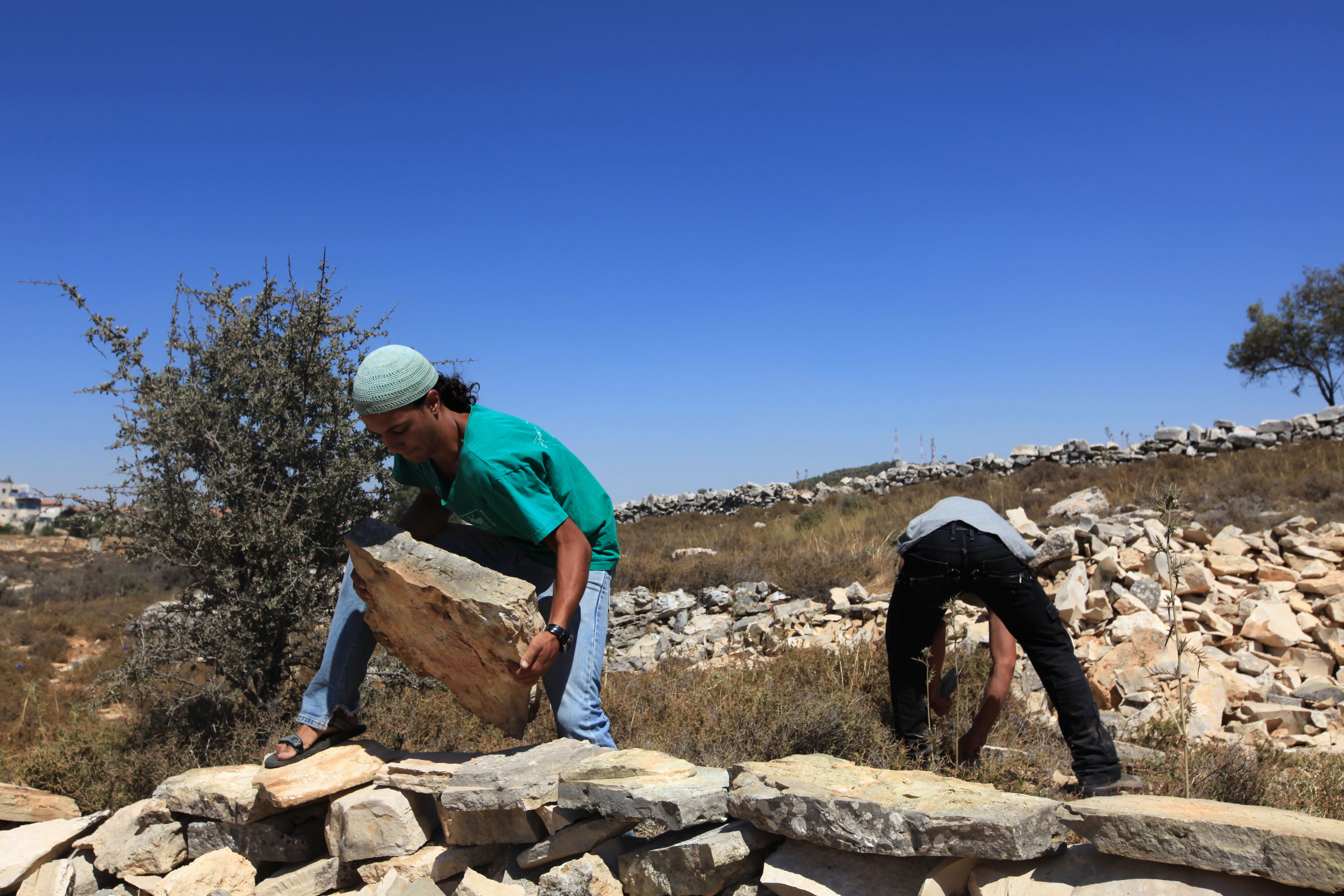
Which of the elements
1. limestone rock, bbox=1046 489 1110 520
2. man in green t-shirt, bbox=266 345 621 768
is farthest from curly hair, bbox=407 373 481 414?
limestone rock, bbox=1046 489 1110 520

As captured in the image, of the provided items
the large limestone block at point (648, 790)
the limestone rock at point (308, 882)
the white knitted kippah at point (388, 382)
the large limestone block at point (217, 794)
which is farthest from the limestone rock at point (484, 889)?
the white knitted kippah at point (388, 382)

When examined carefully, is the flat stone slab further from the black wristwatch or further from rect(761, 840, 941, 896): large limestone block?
the black wristwatch

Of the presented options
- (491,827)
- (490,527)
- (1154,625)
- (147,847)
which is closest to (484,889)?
(491,827)

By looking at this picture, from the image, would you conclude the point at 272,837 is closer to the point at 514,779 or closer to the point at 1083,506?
the point at 514,779

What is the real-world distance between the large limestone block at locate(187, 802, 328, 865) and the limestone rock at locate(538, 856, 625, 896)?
1.13 meters

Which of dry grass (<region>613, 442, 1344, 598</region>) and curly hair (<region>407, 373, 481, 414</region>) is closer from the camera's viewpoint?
curly hair (<region>407, 373, 481, 414</region>)

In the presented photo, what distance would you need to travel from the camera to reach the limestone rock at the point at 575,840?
2643 millimetres

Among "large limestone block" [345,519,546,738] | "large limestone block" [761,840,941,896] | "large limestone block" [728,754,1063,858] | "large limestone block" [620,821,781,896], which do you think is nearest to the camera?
"large limestone block" [728,754,1063,858]

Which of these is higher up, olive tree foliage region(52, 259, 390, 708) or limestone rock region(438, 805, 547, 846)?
olive tree foliage region(52, 259, 390, 708)

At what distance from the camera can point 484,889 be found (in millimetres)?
2633

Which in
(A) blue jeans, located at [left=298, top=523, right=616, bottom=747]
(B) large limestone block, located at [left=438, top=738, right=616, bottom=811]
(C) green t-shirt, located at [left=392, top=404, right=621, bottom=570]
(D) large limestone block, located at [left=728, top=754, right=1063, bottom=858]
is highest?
(C) green t-shirt, located at [left=392, top=404, right=621, bottom=570]

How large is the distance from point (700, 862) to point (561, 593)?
98 centimetres

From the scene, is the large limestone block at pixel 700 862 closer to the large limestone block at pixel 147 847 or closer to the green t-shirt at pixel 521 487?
the green t-shirt at pixel 521 487

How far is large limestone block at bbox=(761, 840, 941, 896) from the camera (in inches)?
87.0
